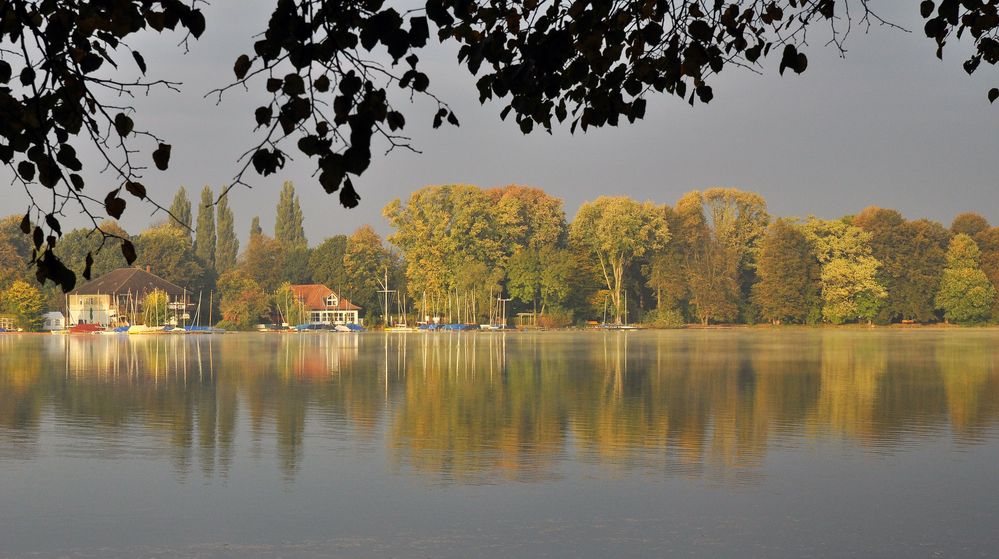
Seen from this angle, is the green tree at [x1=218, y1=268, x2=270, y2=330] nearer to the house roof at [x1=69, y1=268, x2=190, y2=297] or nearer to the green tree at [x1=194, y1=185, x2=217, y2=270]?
the house roof at [x1=69, y1=268, x2=190, y2=297]

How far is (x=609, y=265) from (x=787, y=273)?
16.5 m

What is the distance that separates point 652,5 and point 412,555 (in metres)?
6.96

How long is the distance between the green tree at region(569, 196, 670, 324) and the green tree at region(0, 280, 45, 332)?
47356mm

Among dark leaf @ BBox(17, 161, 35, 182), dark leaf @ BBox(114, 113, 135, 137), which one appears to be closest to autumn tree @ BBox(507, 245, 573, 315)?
dark leaf @ BBox(114, 113, 135, 137)

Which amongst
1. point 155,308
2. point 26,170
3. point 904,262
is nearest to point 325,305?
point 155,308

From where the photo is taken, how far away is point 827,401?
27.4m

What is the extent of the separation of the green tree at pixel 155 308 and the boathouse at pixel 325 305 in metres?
12.3

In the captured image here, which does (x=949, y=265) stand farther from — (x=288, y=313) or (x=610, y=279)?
(x=288, y=313)

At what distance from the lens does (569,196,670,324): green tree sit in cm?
9938

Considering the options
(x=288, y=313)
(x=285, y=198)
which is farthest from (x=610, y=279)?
(x=285, y=198)

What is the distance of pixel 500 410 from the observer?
25.0m

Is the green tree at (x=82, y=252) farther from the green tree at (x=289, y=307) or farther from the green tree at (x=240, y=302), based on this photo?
the green tree at (x=289, y=307)

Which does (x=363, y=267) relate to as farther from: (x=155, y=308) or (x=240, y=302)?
(x=155, y=308)

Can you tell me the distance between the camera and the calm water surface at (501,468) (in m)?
12.1
